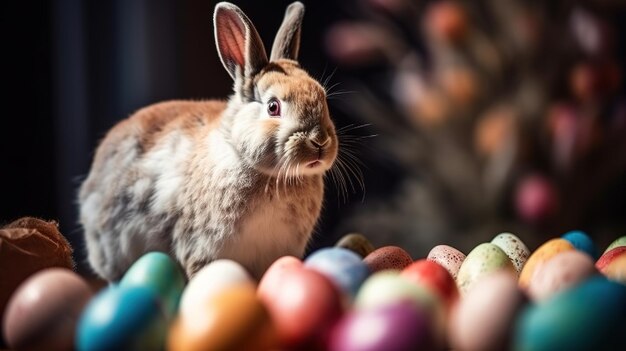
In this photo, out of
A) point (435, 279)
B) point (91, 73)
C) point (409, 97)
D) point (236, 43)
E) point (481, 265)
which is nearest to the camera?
point (435, 279)

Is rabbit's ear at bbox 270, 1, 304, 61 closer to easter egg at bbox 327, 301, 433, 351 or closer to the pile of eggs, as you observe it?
the pile of eggs

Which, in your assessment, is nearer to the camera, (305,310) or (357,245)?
(305,310)

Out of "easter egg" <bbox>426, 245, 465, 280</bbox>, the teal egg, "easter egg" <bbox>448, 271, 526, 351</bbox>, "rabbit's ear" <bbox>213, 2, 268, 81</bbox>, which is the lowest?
"easter egg" <bbox>426, 245, 465, 280</bbox>

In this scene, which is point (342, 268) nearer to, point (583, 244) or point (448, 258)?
point (448, 258)

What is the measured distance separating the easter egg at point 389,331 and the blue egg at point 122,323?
207 millimetres

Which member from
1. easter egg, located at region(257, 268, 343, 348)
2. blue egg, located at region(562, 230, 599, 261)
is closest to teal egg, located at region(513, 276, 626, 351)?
easter egg, located at region(257, 268, 343, 348)

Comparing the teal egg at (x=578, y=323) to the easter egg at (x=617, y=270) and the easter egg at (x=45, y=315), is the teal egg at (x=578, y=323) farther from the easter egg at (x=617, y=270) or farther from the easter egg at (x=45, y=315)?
the easter egg at (x=45, y=315)

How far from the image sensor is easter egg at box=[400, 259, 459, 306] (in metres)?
0.87

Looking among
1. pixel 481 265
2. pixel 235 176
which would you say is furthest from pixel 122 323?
pixel 481 265

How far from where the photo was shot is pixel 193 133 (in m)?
1.20

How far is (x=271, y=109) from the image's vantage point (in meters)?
1.07

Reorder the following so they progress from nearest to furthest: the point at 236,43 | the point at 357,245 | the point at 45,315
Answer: the point at 45,315 < the point at 236,43 < the point at 357,245

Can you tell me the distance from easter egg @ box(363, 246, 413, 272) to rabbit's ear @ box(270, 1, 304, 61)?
371mm

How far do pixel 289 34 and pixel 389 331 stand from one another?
622 mm
